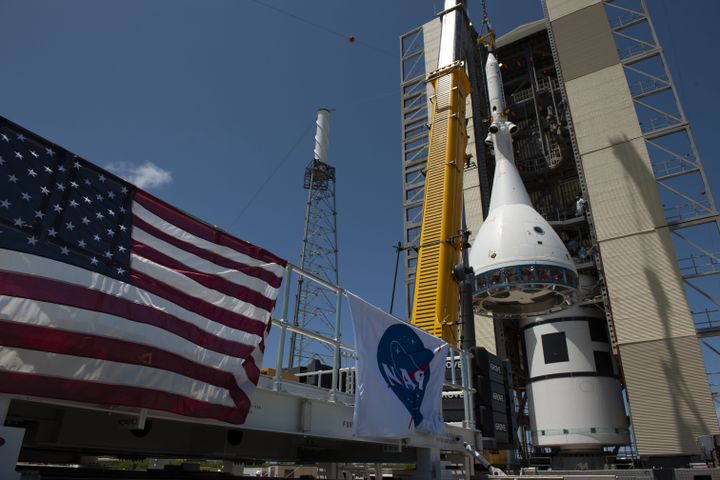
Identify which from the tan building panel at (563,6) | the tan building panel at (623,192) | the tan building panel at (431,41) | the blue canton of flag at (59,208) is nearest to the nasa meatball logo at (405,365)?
the blue canton of flag at (59,208)

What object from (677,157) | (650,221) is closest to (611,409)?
(650,221)

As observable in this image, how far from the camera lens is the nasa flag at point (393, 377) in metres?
8.27

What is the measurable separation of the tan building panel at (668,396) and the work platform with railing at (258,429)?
19410mm

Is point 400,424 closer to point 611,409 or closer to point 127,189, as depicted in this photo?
point 127,189

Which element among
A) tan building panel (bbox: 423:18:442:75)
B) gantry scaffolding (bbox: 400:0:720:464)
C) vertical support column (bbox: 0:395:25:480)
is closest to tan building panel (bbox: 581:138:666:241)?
gantry scaffolding (bbox: 400:0:720:464)

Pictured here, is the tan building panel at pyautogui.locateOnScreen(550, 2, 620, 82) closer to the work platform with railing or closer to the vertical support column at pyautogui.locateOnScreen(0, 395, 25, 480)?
the work platform with railing

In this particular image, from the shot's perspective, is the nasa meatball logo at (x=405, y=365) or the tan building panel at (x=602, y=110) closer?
the nasa meatball logo at (x=405, y=365)

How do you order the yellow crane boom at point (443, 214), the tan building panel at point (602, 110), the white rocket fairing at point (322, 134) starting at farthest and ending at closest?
the white rocket fairing at point (322, 134) → the tan building panel at point (602, 110) → the yellow crane boom at point (443, 214)

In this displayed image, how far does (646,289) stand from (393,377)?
78.9ft

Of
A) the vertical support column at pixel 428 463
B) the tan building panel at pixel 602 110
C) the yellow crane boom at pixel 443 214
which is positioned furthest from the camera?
the tan building panel at pixel 602 110

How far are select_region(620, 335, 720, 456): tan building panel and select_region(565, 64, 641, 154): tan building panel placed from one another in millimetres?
12764

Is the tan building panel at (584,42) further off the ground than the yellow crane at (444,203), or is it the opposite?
the tan building panel at (584,42)

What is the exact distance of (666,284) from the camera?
90.2ft

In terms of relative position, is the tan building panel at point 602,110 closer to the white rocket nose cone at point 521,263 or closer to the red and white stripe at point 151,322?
the white rocket nose cone at point 521,263
